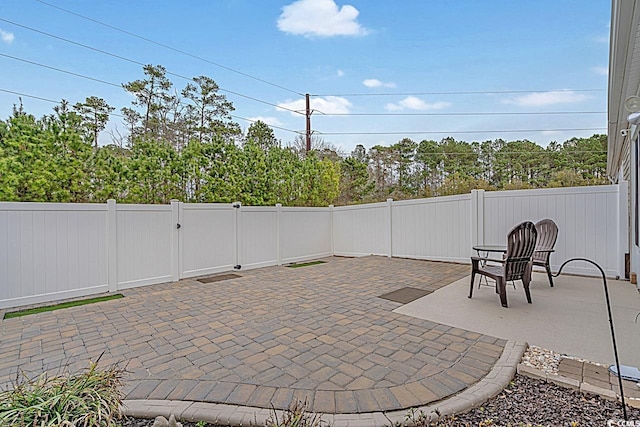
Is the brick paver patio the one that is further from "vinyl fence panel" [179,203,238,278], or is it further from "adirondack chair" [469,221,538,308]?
"vinyl fence panel" [179,203,238,278]

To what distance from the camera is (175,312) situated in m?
4.06

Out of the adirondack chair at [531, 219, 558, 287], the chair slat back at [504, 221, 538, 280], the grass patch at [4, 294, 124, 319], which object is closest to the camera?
the chair slat back at [504, 221, 538, 280]

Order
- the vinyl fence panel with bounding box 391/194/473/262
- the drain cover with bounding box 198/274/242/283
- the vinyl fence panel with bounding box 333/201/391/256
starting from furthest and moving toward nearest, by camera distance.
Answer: the vinyl fence panel with bounding box 333/201/391/256
the vinyl fence panel with bounding box 391/194/473/262
the drain cover with bounding box 198/274/242/283

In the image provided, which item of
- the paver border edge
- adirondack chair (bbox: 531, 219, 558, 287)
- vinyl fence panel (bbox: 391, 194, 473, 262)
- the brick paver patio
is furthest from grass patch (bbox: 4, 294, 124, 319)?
adirondack chair (bbox: 531, 219, 558, 287)

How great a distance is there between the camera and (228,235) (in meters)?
7.05

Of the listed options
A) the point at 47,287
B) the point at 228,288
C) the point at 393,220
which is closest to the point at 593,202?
the point at 393,220

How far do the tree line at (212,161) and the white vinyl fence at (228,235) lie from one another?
4.01 ft

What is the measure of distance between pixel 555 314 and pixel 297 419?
345 cm

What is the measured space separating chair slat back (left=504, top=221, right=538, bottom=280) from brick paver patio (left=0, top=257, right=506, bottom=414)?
1.32m

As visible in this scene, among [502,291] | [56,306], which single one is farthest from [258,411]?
[56,306]

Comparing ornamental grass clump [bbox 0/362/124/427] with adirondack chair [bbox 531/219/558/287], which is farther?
adirondack chair [bbox 531/219/558/287]

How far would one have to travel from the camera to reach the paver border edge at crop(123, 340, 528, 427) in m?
1.78

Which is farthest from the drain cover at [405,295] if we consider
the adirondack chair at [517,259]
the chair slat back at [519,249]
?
the chair slat back at [519,249]

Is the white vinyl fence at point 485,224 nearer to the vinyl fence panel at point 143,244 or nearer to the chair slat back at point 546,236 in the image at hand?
the chair slat back at point 546,236
